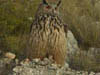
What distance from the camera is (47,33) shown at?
5883 mm

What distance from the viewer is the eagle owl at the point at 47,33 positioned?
19.1 ft

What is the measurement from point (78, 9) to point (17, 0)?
1.21 metres

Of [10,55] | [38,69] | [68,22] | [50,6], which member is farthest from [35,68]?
[68,22]

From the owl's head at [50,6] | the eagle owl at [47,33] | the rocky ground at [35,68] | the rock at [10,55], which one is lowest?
the rock at [10,55]

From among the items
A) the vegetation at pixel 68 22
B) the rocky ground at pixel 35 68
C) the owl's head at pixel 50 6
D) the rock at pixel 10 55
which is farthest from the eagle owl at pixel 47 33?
the vegetation at pixel 68 22

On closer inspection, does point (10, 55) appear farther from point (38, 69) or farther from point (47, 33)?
point (38, 69)

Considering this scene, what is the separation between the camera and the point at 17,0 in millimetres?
8672

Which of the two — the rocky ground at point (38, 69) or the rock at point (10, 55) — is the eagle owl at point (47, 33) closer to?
the rocky ground at point (38, 69)

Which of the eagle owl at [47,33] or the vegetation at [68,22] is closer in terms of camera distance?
the eagle owl at [47,33]

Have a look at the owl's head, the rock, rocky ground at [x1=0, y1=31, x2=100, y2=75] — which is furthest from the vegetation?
the owl's head

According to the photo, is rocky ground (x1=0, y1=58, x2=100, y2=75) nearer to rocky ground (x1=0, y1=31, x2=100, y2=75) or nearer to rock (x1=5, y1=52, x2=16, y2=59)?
rocky ground (x1=0, y1=31, x2=100, y2=75)

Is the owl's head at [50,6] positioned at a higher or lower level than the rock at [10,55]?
higher

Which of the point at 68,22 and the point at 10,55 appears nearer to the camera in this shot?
the point at 10,55

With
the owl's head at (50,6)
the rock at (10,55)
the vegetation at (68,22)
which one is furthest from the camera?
the vegetation at (68,22)
